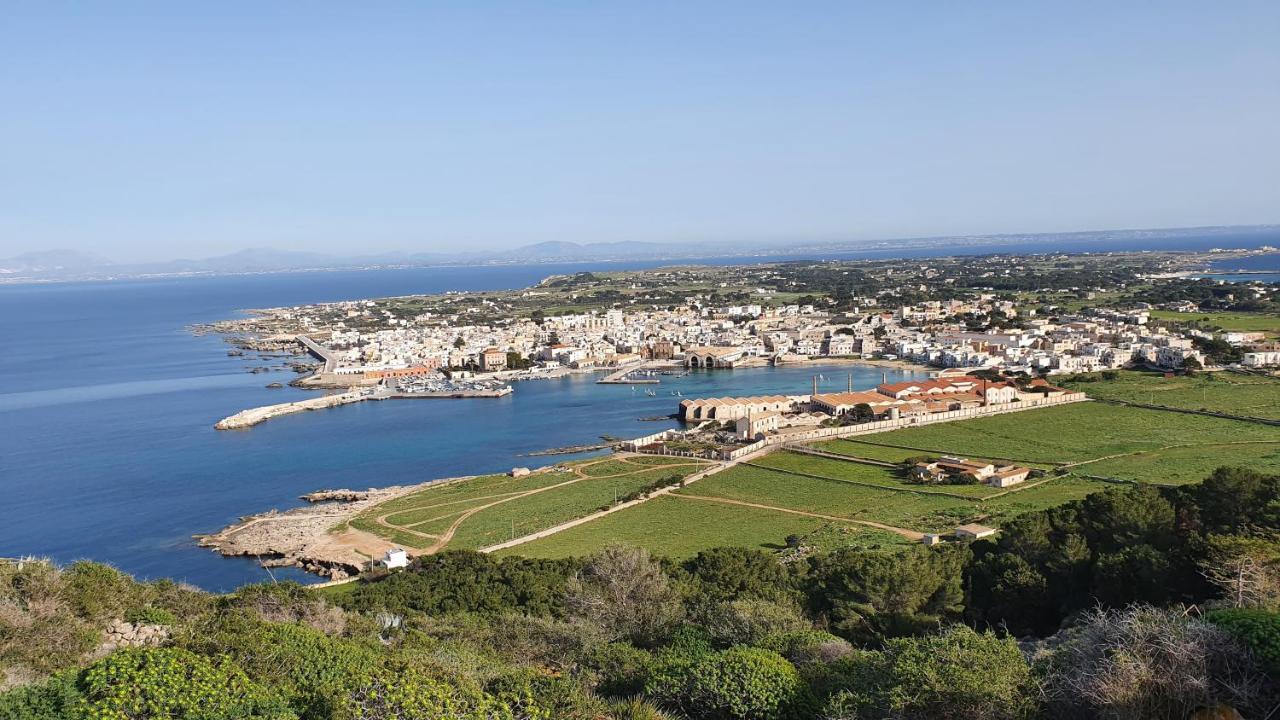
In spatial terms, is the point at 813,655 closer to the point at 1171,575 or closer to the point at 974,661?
the point at 974,661

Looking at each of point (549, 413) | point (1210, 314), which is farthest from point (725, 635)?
point (1210, 314)

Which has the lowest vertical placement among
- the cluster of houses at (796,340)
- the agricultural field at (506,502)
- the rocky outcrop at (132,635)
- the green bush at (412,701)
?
the agricultural field at (506,502)

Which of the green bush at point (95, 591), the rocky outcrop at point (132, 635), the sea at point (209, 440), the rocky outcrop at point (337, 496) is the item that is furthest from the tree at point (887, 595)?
the rocky outcrop at point (337, 496)

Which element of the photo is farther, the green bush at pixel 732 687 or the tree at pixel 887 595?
the tree at pixel 887 595

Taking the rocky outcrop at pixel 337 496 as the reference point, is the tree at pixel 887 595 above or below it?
above

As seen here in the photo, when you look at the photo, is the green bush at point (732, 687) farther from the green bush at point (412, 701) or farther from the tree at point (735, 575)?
the tree at point (735, 575)

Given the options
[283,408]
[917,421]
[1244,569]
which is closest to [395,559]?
[1244,569]

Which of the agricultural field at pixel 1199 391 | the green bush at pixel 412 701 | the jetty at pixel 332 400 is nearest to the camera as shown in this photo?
the green bush at pixel 412 701
